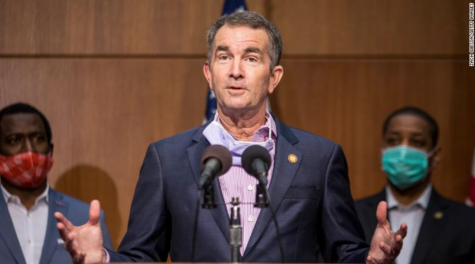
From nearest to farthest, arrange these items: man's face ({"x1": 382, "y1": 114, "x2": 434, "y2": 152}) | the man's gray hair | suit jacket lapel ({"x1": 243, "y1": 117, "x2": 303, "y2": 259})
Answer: suit jacket lapel ({"x1": 243, "y1": 117, "x2": 303, "y2": 259})
the man's gray hair
man's face ({"x1": 382, "y1": 114, "x2": 434, "y2": 152})

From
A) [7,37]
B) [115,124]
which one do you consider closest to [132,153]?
[115,124]

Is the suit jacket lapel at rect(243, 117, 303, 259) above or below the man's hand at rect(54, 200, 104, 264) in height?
above

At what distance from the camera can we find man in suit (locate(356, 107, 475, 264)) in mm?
4230

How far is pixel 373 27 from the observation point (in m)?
5.00

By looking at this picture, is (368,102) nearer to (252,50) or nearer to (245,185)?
(252,50)

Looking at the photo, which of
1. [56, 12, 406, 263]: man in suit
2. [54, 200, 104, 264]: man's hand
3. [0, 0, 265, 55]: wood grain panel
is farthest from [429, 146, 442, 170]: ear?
[54, 200, 104, 264]: man's hand

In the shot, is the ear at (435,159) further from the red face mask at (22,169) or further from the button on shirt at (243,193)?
the red face mask at (22,169)

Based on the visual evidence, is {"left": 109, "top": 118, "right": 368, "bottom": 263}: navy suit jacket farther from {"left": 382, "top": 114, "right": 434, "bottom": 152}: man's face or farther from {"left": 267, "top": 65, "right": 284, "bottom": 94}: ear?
{"left": 382, "top": 114, "right": 434, "bottom": 152}: man's face

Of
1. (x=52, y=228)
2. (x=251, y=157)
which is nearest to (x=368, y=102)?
(x=52, y=228)

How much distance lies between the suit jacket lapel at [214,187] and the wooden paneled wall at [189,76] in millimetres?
1997

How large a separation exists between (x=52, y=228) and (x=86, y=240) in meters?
1.79

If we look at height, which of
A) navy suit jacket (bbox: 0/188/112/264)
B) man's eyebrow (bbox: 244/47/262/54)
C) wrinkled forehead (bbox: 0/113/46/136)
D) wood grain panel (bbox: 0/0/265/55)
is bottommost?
navy suit jacket (bbox: 0/188/112/264)

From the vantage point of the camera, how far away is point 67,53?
4.90 m

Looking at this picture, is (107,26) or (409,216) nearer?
(409,216)
